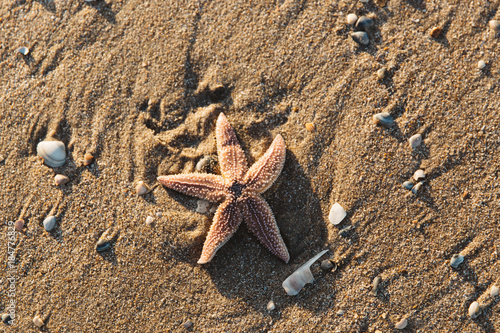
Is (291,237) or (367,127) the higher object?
(367,127)

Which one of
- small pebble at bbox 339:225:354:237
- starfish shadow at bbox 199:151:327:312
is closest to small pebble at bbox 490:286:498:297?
small pebble at bbox 339:225:354:237

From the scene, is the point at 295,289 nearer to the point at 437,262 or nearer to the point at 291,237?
the point at 291,237

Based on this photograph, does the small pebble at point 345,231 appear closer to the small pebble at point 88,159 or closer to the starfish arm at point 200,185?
the starfish arm at point 200,185

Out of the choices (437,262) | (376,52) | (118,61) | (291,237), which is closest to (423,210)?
(437,262)

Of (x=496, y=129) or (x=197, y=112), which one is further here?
(x=197, y=112)

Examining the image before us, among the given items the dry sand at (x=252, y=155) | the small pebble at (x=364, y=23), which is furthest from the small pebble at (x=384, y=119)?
the small pebble at (x=364, y=23)

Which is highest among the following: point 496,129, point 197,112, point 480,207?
point 197,112

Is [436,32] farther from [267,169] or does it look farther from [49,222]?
[49,222]
